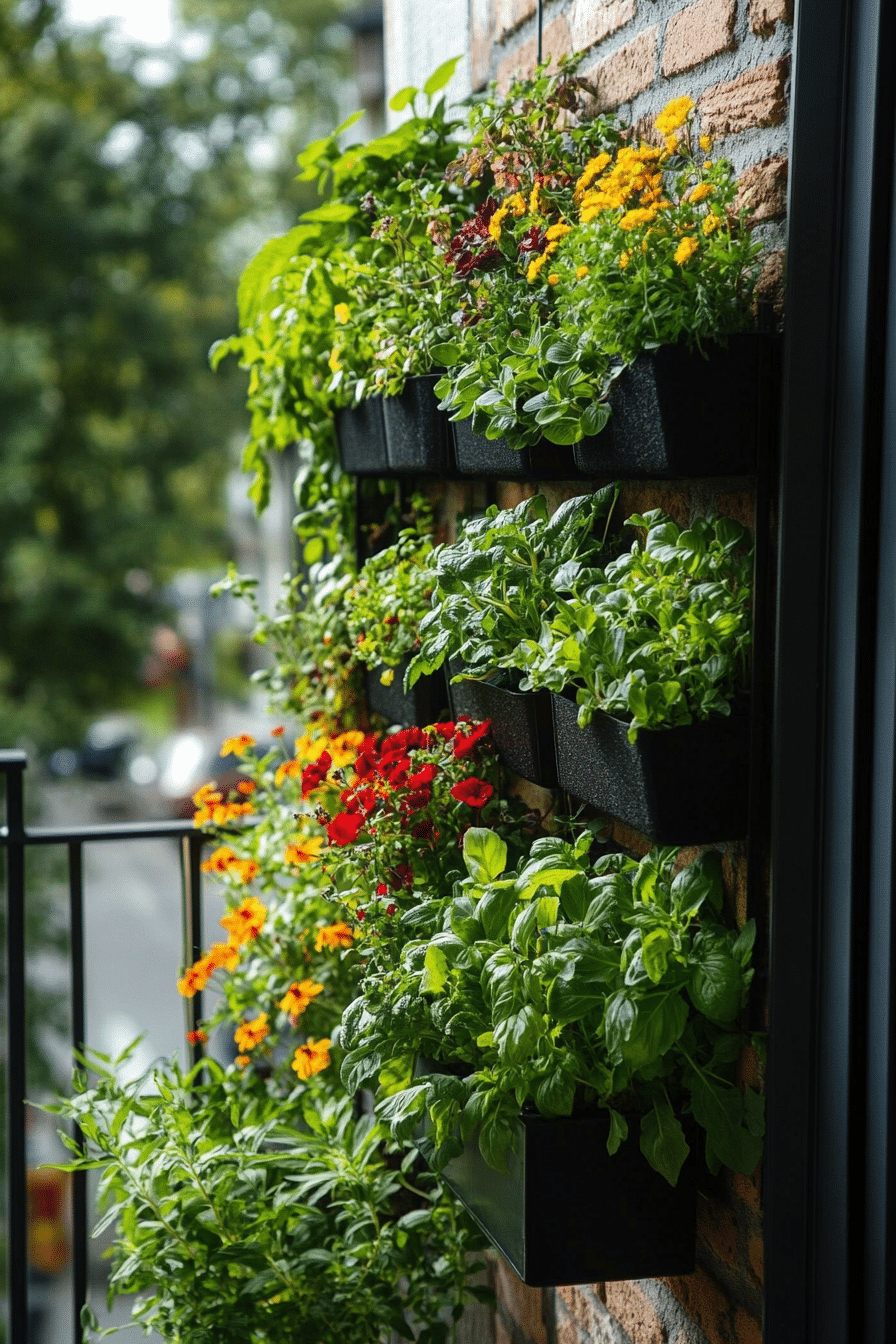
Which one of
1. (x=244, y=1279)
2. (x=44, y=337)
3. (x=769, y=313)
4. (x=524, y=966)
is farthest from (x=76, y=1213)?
(x=44, y=337)

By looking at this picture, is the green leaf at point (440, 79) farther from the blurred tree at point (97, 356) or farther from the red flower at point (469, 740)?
the blurred tree at point (97, 356)

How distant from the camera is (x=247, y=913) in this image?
1763mm

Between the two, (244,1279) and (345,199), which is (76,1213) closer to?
(244,1279)

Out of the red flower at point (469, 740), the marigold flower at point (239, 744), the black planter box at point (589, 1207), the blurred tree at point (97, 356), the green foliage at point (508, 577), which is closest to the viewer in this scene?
the black planter box at point (589, 1207)

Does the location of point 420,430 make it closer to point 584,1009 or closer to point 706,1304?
point 584,1009

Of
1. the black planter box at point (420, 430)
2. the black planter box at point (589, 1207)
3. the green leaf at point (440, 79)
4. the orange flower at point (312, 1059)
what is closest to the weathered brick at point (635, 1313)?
the black planter box at point (589, 1207)

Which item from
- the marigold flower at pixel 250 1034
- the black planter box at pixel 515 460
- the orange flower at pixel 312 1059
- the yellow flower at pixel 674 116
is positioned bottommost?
the marigold flower at pixel 250 1034

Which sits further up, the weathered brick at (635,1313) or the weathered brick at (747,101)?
the weathered brick at (747,101)

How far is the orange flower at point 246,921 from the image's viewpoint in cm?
175

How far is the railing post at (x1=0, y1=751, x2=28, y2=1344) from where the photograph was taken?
5.72 feet

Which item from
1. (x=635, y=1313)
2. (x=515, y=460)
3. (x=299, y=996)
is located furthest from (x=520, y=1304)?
(x=515, y=460)

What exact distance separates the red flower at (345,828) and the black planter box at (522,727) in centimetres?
18

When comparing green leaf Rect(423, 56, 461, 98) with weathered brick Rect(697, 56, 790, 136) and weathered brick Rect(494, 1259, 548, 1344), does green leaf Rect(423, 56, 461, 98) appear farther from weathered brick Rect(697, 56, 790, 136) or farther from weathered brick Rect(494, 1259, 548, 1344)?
weathered brick Rect(494, 1259, 548, 1344)

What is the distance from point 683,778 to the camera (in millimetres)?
994
